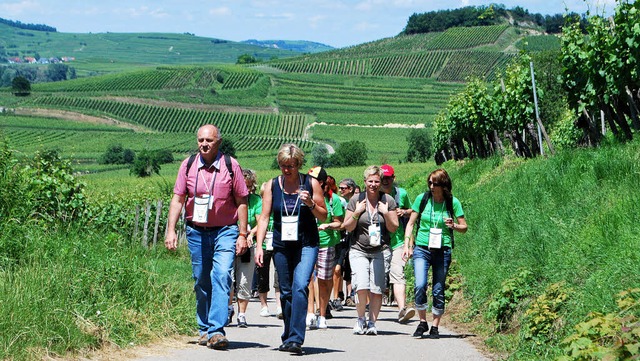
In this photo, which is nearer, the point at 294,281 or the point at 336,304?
the point at 294,281

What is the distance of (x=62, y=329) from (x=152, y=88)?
559 feet

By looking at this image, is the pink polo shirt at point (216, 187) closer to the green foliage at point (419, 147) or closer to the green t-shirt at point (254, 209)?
the green t-shirt at point (254, 209)

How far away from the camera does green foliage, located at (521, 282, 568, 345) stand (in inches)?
346

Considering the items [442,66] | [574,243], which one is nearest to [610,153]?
[574,243]

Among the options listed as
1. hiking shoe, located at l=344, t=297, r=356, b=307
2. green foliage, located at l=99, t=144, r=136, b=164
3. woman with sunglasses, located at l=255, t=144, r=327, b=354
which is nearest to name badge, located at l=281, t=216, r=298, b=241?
woman with sunglasses, located at l=255, t=144, r=327, b=354

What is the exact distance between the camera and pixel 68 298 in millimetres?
9375

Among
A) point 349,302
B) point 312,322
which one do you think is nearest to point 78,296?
point 312,322

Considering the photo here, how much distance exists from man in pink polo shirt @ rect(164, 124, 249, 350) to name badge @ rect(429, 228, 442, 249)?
2.13m

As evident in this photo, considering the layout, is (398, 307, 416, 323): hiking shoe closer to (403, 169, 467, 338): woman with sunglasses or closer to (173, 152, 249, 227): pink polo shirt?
(403, 169, 467, 338): woman with sunglasses

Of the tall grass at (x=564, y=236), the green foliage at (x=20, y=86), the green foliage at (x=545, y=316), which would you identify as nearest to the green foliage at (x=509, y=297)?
the tall grass at (x=564, y=236)

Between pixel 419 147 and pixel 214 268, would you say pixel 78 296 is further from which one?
pixel 419 147

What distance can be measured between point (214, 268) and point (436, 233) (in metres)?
2.42

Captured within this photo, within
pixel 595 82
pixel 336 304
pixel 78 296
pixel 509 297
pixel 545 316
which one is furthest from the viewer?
pixel 595 82

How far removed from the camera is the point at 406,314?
475 inches
